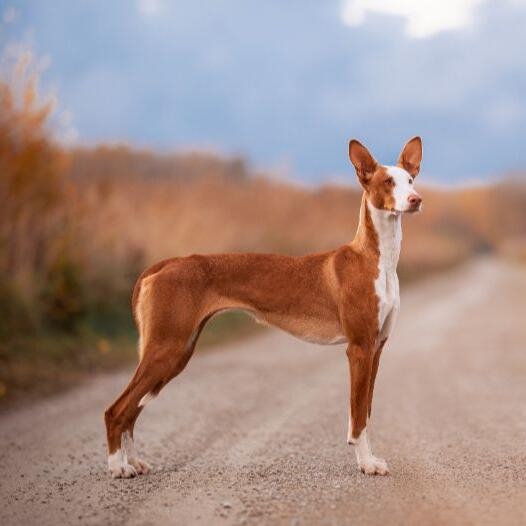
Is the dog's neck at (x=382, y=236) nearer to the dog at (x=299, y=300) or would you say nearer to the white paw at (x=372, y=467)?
the dog at (x=299, y=300)

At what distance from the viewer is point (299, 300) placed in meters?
4.99

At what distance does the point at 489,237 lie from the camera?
8531cm

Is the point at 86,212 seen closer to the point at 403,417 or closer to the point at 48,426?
the point at 48,426

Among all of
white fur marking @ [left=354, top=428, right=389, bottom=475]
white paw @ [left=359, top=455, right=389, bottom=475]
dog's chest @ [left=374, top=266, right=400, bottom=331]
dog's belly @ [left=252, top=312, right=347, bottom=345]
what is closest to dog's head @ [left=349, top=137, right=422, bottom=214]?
dog's chest @ [left=374, top=266, right=400, bottom=331]

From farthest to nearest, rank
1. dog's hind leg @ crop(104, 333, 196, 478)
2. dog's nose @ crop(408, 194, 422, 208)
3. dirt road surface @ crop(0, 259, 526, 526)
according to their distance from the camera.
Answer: dog's hind leg @ crop(104, 333, 196, 478) < dog's nose @ crop(408, 194, 422, 208) < dirt road surface @ crop(0, 259, 526, 526)

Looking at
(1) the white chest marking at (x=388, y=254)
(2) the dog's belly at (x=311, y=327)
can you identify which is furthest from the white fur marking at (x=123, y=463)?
(1) the white chest marking at (x=388, y=254)

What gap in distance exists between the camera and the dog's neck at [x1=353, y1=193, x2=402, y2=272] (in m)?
4.97

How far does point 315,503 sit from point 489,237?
84.6 metres

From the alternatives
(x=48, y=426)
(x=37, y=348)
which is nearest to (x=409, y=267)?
(x=37, y=348)

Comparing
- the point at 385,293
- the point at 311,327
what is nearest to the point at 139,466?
the point at 311,327

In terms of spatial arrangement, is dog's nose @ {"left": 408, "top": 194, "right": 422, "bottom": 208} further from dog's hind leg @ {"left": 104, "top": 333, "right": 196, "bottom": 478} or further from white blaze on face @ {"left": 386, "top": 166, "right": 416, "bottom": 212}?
dog's hind leg @ {"left": 104, "top": 333, "right": 196, "bottom": 478}

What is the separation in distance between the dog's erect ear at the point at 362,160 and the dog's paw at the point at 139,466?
225 cm

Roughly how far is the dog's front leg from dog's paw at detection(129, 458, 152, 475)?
130 cm

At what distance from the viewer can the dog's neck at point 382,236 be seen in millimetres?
4969
